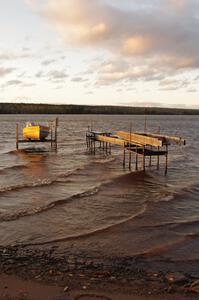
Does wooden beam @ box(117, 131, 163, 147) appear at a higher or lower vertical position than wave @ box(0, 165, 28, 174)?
higher

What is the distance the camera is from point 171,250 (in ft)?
34.3

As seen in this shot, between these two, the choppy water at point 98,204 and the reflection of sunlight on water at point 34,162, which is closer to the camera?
the choppy water at point 98,204

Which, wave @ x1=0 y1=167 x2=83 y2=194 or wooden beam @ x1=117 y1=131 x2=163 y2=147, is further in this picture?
wooden beam @ x1=117 y1=131 x2=163 y2=147

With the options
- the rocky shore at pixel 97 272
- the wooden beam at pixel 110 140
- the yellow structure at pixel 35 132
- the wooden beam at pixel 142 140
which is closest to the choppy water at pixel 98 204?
the rocky shore at pixel 97 272

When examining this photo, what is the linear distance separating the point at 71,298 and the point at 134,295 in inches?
51.0

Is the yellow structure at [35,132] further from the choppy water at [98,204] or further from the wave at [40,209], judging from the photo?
the wave at [40,209]

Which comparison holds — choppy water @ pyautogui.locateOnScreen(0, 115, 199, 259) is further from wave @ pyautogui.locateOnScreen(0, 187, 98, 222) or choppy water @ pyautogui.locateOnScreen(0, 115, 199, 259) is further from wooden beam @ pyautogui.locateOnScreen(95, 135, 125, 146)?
wooden beam @ pyautogui.locateOnScreen(95, 135, 125, 146)

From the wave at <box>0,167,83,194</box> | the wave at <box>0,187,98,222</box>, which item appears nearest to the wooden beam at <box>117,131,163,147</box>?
the wave at <box>0,167,83,194</box>

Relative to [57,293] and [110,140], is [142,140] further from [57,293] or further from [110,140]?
[57,293]

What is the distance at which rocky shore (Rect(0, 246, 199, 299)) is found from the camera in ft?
25.8

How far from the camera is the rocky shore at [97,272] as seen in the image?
309 inches

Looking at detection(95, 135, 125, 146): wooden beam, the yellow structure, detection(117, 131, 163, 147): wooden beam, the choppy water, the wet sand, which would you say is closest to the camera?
the wet sand

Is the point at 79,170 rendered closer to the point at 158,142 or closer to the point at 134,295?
the point at 158,142

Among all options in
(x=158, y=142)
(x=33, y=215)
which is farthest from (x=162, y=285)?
(x=158, y=142)
